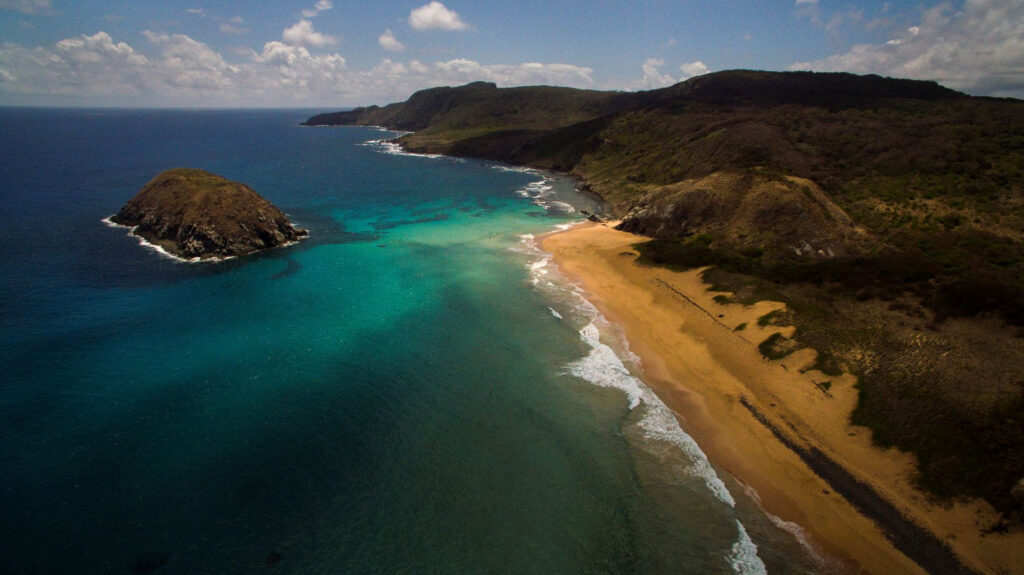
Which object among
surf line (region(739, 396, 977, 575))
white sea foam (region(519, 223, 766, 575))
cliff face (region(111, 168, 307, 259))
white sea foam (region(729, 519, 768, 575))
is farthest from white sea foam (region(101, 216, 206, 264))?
surf line (region(739, 396, 977, 575))

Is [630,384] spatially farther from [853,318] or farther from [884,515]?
[853,318]

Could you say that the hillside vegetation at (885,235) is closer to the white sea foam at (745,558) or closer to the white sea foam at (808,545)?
the white sea foam at (808,545)

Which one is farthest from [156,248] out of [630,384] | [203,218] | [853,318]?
[853,318]

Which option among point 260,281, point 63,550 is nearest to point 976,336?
point 63,550

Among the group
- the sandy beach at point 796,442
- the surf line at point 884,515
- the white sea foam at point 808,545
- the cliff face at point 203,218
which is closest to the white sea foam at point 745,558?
the white sea foam at point 808,545

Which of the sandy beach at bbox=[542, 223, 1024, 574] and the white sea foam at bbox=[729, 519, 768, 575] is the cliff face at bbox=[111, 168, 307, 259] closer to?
the sandy beach at bbox=[542, 223, 1024, 574]
